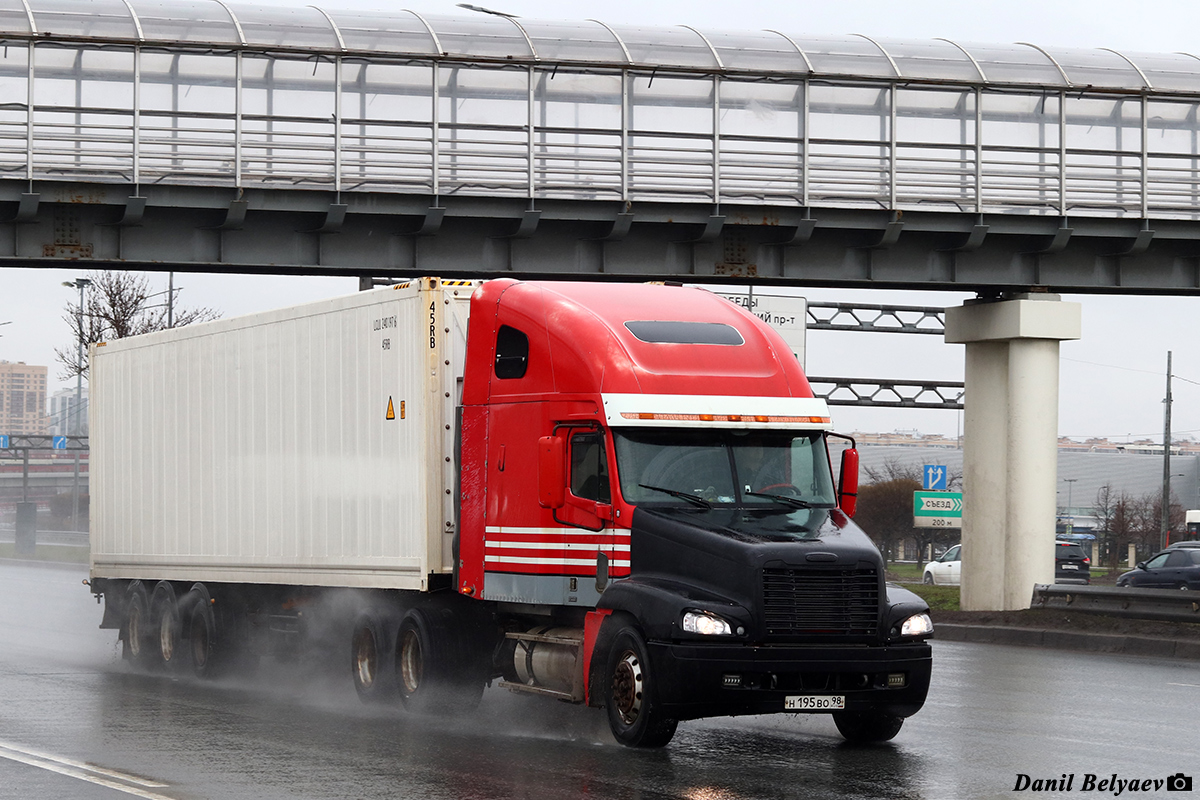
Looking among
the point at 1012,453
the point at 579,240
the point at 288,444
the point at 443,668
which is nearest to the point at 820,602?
the point at 443,668

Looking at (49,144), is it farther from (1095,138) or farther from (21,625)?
(1095,138)

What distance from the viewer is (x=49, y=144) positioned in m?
26.2

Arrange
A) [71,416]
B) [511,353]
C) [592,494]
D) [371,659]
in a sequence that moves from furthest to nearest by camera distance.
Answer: [71,416] → [371,659] → [511,353] → [592,494]

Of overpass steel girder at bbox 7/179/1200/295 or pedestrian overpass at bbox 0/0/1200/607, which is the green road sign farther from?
overpass steel girder at bbox 7/179/1200/295

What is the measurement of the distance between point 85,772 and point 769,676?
4.49 m

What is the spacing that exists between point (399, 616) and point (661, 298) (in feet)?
12.5

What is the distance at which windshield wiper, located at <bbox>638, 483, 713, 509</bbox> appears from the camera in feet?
39.2

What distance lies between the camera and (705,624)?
36.3 ft

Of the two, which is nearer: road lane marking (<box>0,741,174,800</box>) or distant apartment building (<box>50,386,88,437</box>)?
road lane marking (<box>0,741,174,800</box>)

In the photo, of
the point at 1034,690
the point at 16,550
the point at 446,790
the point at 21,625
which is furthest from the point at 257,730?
the point at 16,550

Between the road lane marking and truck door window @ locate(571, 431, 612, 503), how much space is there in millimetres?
3696

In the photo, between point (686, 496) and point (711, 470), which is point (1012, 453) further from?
point (686, 496)

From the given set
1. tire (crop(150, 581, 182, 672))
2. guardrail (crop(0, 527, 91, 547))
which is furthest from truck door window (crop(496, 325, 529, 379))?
guardrail (crop(0, 527, 91, 547))

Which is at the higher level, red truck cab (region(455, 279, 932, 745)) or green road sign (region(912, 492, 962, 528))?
red truck cab (region(455, 279, 932, 745))
